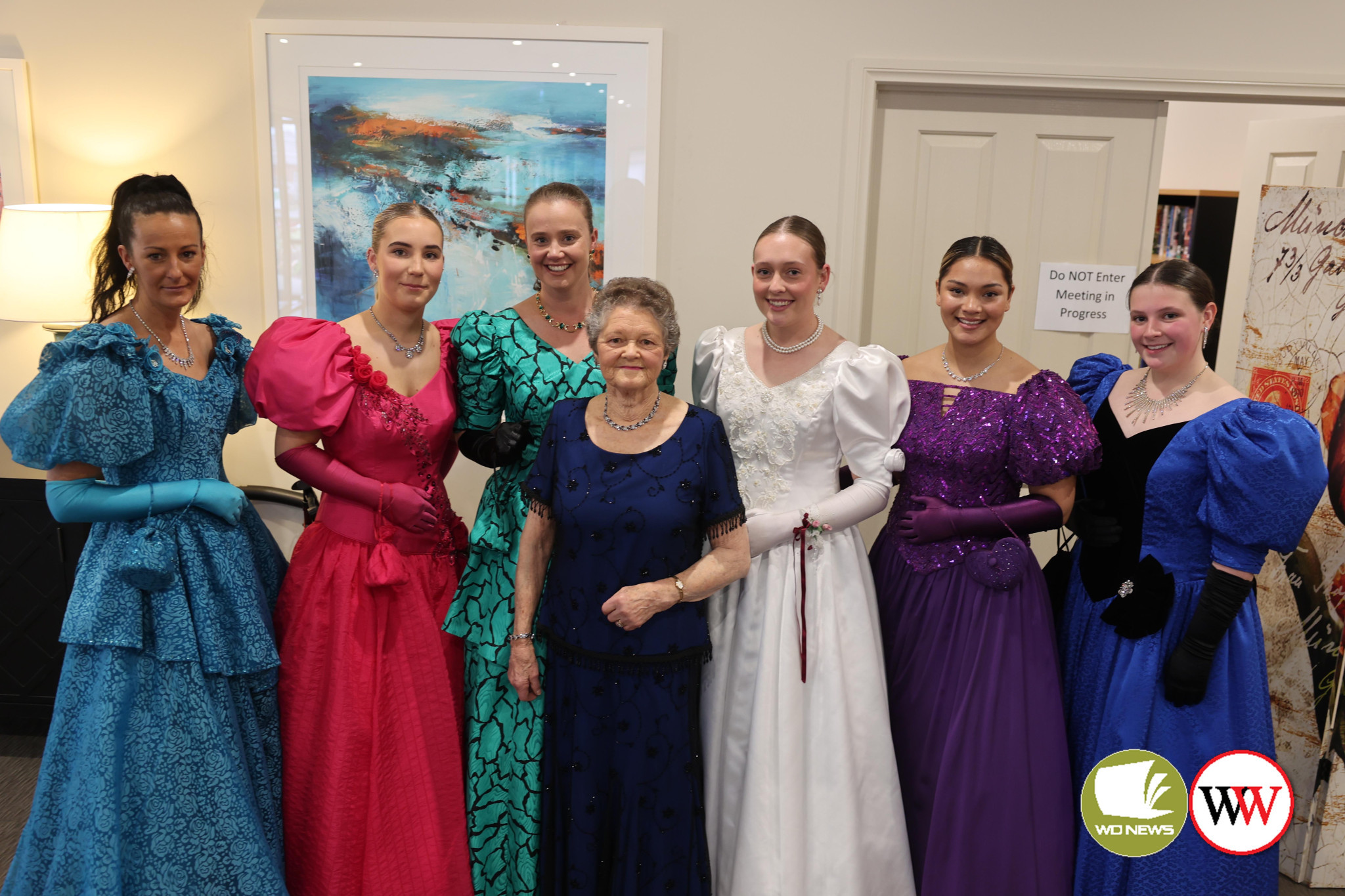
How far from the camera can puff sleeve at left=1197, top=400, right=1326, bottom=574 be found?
1792 mm

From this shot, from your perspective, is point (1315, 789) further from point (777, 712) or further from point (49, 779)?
point (49, 779)

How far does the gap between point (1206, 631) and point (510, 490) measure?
62.3 inches

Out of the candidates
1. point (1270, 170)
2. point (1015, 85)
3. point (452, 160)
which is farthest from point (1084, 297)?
point (452, 160)

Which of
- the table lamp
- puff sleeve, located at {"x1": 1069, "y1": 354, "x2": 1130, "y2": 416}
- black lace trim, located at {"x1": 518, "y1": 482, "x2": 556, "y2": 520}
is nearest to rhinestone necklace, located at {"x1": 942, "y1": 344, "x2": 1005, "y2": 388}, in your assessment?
puff sleeve, located at {"x1": 1069, "y1": 354, "x2": 1130, "y2": 416}

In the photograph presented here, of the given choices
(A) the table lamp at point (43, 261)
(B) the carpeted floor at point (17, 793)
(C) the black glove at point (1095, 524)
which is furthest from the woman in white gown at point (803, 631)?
(A) the table lamp at point (43, 261)

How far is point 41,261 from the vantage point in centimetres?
259

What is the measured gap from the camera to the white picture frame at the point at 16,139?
2.83m

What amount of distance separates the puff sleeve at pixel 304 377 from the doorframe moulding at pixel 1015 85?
1673mm

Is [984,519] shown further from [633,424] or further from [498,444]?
[498,444]

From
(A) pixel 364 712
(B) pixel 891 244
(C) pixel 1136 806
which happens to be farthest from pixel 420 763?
(B) pixel 891 244

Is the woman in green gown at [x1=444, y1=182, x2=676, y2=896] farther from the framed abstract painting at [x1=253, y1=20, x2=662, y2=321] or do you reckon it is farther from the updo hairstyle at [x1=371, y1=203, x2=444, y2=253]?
the framed abstract painting at [x1=253, y1=20, x2=662, y2=321]

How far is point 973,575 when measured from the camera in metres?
2.00

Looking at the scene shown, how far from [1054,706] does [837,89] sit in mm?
1972

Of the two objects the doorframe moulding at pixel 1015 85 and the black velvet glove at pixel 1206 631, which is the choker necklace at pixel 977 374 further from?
the doorframe moulding at pixel 1015 85
